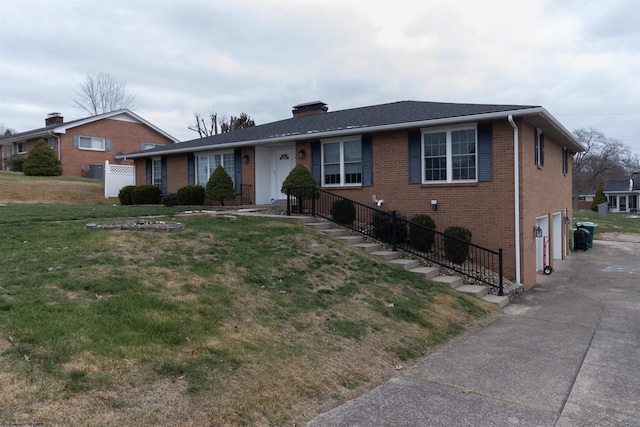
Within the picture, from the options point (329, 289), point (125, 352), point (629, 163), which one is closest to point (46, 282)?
point (125, 352)

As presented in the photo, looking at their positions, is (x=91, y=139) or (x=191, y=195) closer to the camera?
(x=191, y=195)

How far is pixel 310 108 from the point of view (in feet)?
65.3

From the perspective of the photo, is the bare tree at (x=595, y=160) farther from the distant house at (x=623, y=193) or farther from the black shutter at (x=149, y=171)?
the black shutter at (x=149, y=171)

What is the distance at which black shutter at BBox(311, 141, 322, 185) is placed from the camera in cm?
1402

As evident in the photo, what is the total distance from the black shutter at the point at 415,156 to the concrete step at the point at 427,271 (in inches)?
113

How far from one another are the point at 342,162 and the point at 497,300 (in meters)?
6.32

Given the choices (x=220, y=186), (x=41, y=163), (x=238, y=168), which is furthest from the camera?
(x=41, y=163)

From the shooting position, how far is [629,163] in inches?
2746

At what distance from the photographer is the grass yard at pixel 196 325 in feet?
11.5

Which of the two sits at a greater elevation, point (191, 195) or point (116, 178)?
point (116, 178)

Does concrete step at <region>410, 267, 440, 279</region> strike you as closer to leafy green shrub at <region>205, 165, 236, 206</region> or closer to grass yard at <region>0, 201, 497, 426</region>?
grass yard at <region>0, 201, 497, 426</region>

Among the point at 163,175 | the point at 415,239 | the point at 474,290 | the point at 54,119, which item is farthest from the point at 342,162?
the point at 54,119

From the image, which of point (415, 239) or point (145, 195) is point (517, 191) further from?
point (145, 195)

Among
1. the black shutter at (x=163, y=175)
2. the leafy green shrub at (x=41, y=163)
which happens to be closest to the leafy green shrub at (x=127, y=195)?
the black shutter at (x=163, y=175)
